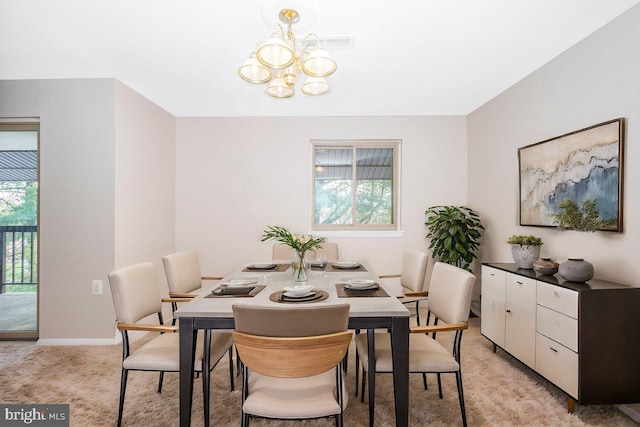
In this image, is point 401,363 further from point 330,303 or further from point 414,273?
point 414,273

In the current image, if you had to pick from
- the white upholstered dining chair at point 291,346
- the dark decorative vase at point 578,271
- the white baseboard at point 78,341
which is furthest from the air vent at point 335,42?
the white baseboard at point 78,341

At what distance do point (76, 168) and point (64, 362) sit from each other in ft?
5.61

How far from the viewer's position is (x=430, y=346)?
6.25ft

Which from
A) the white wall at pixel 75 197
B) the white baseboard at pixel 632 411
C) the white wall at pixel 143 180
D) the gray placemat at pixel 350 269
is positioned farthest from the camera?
the white wall at pixel 143 180

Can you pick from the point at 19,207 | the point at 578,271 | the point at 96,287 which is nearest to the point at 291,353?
the point at 578,271

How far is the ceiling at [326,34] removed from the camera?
6.61 feet

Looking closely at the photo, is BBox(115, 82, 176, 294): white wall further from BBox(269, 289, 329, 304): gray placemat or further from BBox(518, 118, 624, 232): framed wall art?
BBox(518, 118, 624, 232): framed wall art

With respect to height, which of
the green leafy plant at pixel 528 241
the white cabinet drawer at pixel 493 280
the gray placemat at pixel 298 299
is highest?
the green leafy plant at pixel 528 241

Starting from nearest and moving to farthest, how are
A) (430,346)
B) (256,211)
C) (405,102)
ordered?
(430,346) < (405,102) < (256,211)

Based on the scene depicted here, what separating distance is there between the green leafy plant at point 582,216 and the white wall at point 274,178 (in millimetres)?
1897

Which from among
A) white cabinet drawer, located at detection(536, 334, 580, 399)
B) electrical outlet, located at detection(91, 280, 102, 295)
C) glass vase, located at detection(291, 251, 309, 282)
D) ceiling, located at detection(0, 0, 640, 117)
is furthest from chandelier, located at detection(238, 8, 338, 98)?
electrical outlet, located at detection(91, 280, 102, 295)

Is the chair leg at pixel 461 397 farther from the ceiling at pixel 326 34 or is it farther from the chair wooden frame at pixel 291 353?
the ceiling at pixel 326 34

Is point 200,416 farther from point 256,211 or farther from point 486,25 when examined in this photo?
point 486,25

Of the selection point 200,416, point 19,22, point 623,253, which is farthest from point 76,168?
point 623,253
